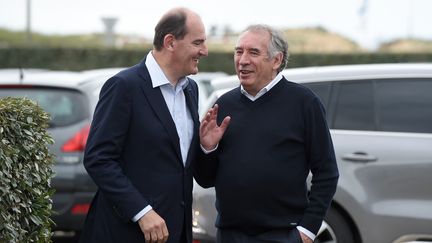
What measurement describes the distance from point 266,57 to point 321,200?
0.75 m

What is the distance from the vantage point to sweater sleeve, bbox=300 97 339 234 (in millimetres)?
4355

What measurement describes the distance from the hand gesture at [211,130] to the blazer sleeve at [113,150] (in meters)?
0.42

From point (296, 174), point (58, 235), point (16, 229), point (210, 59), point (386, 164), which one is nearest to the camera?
point (16, 229)

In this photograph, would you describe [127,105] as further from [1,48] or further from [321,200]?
[1,48]

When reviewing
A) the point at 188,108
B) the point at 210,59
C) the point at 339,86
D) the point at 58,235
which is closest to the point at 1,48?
the point at 210,59

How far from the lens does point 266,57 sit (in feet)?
14.5

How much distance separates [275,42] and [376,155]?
2395 mm

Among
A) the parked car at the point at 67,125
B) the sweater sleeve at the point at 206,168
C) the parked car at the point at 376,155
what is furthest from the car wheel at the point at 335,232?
the sweater sleeve at the point at 206,168

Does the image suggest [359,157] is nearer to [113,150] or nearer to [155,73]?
[155,73]

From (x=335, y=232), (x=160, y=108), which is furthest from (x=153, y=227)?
(x=335, y=232)

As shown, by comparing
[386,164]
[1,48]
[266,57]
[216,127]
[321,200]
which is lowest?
[1,48]

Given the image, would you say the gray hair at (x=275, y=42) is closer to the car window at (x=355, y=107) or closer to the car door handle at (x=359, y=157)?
the car door handle at (x=359, y=157)

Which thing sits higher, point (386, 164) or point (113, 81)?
point (113, 81)

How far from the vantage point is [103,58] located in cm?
2819
